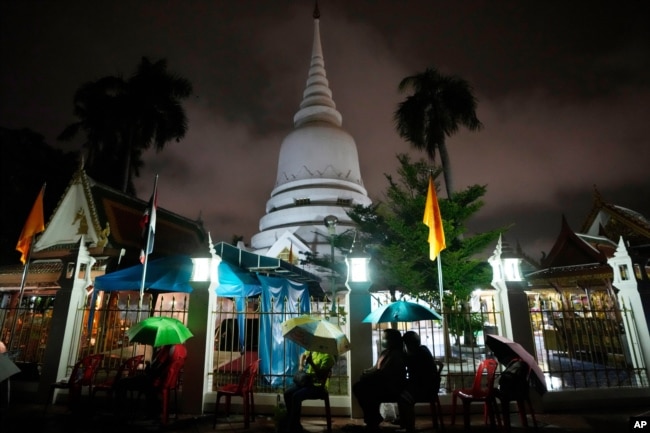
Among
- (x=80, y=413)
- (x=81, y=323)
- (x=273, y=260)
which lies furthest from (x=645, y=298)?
(x=81, y=323)

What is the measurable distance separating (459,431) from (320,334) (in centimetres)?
264

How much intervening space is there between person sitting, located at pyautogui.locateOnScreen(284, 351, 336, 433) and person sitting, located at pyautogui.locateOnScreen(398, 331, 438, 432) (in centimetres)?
114

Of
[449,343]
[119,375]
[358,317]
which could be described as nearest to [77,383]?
[119,375]

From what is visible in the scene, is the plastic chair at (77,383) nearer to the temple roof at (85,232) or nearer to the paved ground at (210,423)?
the paved ground at (210,423)

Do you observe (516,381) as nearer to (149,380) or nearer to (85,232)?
(149,380)

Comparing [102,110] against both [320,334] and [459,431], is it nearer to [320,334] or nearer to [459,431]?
[320,334]

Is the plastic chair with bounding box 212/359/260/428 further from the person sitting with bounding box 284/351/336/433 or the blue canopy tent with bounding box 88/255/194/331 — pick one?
the blue canopy tent with bounding box 88/255/194/331

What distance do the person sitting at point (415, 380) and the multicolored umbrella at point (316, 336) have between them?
37.6 inches

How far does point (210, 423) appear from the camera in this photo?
18.9 feet

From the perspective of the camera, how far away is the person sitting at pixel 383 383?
5023 mm

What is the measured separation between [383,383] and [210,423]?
9.63ft

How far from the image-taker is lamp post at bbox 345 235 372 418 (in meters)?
6.15

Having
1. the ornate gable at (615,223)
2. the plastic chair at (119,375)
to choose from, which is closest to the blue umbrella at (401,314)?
the plastic chair at (119,375)

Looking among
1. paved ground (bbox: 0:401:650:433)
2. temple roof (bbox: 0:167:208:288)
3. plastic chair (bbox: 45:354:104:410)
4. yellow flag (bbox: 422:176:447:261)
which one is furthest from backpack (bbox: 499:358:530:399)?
temple roof (bbox: 0:167:208:288)
